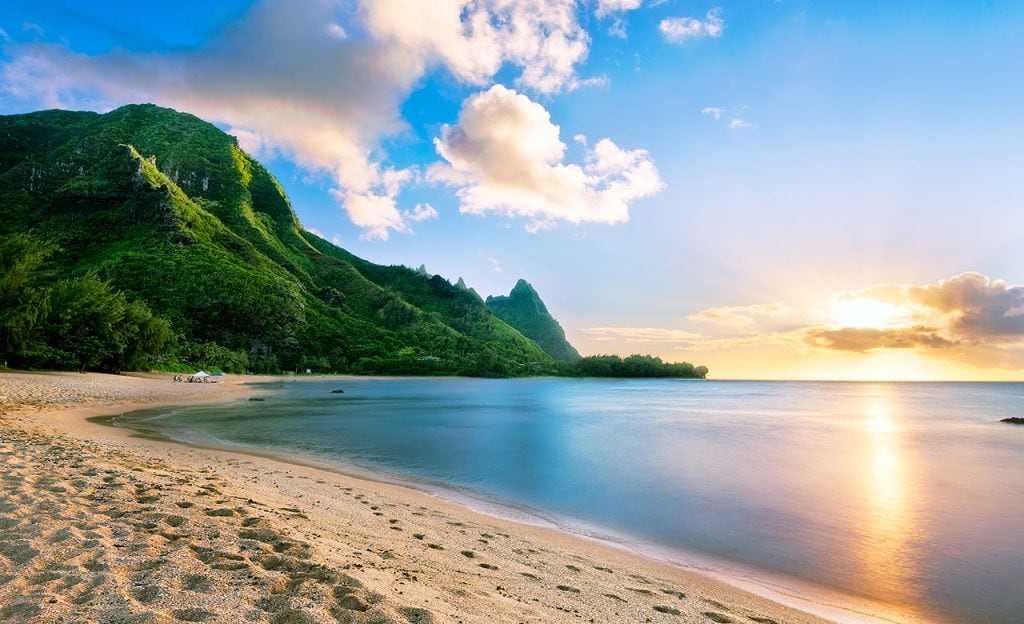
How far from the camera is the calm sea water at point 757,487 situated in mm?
9938

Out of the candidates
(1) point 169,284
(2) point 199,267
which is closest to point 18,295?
(1) point 169,284

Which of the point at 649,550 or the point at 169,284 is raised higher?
the point at 169,284

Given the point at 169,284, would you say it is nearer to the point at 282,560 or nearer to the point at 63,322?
the point at 63,322

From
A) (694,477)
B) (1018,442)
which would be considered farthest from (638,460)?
(1018,442)

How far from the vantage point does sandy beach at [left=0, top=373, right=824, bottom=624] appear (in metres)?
4.52

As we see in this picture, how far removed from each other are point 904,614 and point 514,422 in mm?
34903

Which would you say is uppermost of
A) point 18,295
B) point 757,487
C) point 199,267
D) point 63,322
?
point 199,267

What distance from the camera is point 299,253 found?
7815 inches

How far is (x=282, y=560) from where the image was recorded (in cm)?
570

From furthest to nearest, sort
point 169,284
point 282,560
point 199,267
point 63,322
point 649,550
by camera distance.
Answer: point 199,267 < point 169,284 < point 63,322 < point 649,550 < point 282,560

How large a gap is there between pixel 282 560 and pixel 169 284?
423 ft

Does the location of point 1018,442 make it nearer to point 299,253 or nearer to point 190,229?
point 190,229

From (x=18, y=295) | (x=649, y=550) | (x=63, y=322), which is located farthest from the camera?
(x=63, y=322)

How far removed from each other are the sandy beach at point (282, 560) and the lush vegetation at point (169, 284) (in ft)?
145
